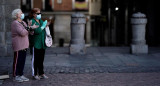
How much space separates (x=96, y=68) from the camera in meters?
8.25

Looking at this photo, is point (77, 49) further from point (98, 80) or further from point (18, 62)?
point (18, 62)

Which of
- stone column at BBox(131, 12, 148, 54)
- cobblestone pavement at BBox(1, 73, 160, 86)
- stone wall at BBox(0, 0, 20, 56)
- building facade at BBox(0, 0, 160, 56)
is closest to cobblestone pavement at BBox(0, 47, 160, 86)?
cobblestone pavement at BBox(1, 73, 160, 86)

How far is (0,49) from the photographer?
10227 mm

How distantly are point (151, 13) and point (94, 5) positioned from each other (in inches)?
328

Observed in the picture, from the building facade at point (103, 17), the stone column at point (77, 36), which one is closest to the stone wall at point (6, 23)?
the stone column at point (77, 36)

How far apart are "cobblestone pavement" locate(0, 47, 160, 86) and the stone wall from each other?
449 mm

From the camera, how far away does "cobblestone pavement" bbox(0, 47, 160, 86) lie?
6730 millimetres

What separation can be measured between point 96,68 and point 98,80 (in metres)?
1.43

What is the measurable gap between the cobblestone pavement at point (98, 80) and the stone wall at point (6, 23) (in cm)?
325

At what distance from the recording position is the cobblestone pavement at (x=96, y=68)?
22.1 ft

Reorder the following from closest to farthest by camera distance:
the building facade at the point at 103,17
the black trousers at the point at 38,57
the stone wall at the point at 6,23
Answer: the black trousers at the point at 38,57, the stone wall at the point at 6,23, the building facade at the point at 103,17

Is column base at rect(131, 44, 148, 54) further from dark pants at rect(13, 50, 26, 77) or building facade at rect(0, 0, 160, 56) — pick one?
dark pants at rect(13, 50, 26, 77)

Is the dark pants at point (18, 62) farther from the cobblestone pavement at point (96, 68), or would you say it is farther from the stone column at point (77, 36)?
the stone column at point (77, 36)

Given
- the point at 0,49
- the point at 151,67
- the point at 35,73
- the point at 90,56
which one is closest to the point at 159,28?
the point at 90,56
